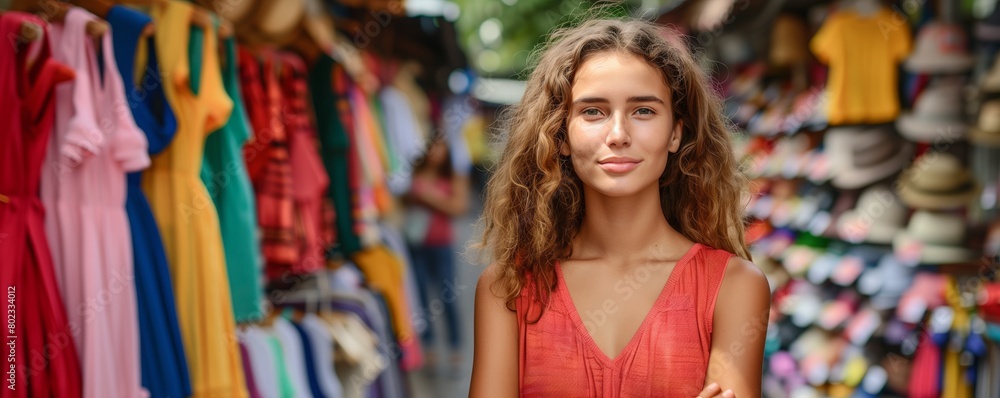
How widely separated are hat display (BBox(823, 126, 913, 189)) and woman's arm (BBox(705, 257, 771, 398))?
2478 millimetres

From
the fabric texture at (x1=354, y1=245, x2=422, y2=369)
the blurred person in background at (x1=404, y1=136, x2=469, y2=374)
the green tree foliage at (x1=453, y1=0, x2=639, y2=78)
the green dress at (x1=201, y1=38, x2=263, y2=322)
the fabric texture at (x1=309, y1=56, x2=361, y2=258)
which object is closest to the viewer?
the green dress at (x1=201, y1=38, x2=263, y2=322)

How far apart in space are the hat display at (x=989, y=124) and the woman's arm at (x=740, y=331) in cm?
193

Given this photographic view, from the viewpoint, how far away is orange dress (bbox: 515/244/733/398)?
1634 mm

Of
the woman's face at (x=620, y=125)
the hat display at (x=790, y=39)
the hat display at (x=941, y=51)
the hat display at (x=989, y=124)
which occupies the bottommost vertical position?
the woman's face at (x=620, y=125)

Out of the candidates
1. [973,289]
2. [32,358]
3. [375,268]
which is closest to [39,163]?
[32,358]

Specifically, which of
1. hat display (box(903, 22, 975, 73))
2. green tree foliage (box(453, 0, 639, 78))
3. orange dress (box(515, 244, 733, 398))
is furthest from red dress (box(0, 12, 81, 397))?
green tree foliage (box(453, 0, 639, 78))

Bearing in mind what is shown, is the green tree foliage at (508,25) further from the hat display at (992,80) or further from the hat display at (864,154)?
the hat display at (992,80)


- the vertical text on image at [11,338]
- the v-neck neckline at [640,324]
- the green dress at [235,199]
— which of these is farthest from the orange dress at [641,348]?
the green dress at [235,199]

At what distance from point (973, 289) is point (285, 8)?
9.01 feet

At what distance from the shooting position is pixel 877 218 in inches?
153

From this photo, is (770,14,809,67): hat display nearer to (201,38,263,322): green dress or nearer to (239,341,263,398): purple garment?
(201,38,263,322): green dress

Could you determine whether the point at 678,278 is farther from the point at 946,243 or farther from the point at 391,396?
the point at 391,396

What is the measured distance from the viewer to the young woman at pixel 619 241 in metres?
1.65

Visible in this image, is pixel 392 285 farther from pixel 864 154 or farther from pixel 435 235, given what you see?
pixel 864 154
